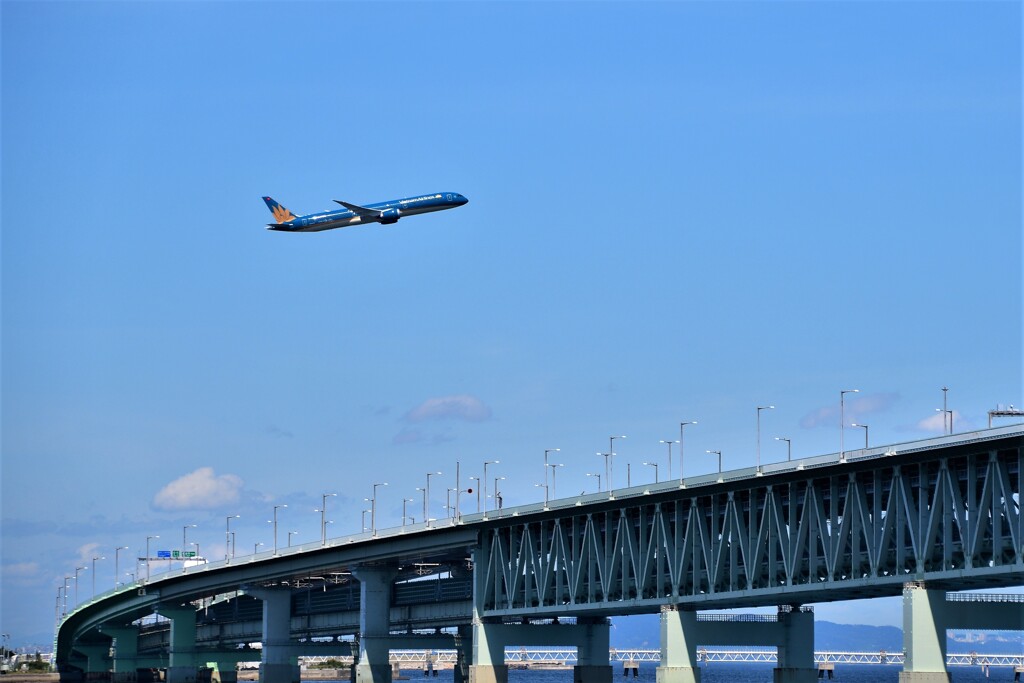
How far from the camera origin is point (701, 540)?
150 meters

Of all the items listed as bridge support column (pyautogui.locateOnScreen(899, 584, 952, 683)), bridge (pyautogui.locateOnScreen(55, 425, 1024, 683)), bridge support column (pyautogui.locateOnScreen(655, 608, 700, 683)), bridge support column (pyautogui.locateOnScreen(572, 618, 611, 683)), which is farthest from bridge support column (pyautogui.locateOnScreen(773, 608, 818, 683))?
bridge support column (pyautogui.locateOnScreen(899, 584, 952, 683))

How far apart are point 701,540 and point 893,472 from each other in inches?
1142

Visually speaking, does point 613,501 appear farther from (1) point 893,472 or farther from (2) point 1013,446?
(2) point 1013,446

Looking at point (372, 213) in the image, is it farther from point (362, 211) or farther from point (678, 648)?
point (678, 648)

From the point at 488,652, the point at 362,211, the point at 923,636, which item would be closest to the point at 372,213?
the point at 362,211

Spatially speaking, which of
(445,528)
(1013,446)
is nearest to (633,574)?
(445,528)

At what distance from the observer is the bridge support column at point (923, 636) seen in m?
116

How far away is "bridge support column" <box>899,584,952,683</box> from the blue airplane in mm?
82180

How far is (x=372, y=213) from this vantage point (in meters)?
183

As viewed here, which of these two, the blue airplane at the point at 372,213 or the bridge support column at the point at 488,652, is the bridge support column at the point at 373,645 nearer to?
the bridge support column at the point at 488,652

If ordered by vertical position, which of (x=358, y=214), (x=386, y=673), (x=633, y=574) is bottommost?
(x=386, y=673)

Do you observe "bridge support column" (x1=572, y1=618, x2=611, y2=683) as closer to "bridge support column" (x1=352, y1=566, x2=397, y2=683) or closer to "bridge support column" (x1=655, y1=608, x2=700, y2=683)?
"bridge support column" (x1=352, y1=566, x2=397, y2=683)

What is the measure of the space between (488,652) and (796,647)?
40.0 m

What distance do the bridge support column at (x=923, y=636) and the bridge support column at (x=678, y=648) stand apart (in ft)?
110
